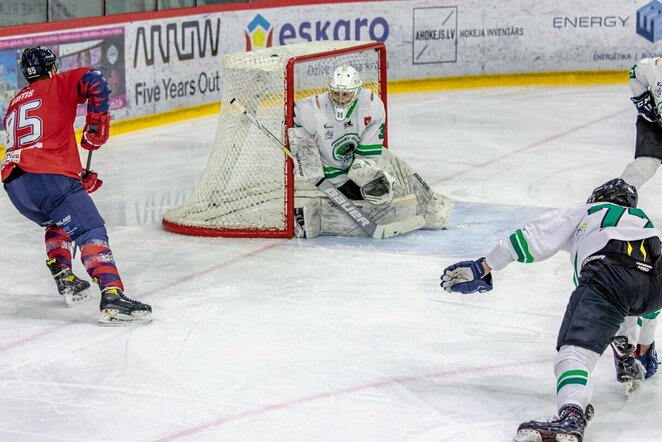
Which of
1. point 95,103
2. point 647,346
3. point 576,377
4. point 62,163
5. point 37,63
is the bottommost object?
point 647,346

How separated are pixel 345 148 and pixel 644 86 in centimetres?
148

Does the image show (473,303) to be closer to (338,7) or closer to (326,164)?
(326,164)

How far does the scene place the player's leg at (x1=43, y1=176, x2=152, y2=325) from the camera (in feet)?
15.3

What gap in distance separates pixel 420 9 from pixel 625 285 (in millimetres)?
7533

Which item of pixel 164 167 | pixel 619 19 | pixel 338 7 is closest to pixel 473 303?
pixel 164 167

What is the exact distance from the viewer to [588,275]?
357 cm

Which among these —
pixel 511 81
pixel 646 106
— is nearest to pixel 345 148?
pixel 646 106

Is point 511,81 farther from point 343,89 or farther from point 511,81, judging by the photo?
point 343,89

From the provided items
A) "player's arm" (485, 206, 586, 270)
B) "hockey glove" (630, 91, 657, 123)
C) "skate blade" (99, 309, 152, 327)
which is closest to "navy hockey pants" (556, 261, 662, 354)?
"player's arm" (485, 206, 586, 270)

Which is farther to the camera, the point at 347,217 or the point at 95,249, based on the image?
the point at 347,217

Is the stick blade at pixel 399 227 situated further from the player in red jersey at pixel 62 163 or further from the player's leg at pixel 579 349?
the player's leg at pixel 579 349

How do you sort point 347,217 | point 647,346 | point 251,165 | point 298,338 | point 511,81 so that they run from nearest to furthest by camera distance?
point 647,346, point 298,338, point 347,217, point 251,165, point 511,81

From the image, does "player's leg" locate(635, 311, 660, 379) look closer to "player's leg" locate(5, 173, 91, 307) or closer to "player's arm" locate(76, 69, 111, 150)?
"player's arm" locate(76, 69, 111, 150)

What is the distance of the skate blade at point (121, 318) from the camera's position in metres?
4.66
